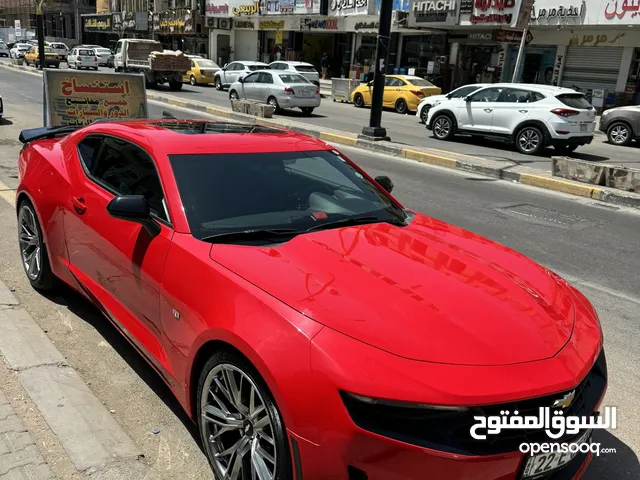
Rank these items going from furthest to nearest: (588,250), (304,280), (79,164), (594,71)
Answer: (594,71) < (588,250) < (79,164) < (304,280)

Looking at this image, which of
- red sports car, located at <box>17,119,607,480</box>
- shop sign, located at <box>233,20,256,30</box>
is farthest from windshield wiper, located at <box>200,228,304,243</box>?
shop sign, located at <box>233,20,256,30</box>

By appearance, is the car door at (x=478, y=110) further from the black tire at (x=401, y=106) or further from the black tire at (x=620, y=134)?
the black tire at (x=401, y=106)

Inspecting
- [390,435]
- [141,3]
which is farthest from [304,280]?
[141,3]

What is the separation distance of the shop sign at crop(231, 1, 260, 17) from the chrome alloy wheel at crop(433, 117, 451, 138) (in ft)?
93.7

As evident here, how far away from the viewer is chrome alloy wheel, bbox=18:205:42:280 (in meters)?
4.48

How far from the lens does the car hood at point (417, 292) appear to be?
2.18 meters

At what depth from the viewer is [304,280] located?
249 cm

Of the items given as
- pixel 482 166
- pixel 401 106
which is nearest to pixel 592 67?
pixel 401 106

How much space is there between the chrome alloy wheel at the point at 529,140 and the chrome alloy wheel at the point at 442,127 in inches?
93.6

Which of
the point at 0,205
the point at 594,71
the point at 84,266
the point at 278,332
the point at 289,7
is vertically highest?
the point at 289,7

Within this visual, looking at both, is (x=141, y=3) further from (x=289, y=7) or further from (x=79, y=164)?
(x=79, y=164)

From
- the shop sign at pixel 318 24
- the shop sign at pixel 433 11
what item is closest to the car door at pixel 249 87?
the shop sign at pixel 433 11

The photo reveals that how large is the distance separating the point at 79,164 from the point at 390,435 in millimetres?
3122

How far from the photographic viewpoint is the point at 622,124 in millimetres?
16969
